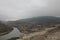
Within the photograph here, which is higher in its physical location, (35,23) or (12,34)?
(35,23)

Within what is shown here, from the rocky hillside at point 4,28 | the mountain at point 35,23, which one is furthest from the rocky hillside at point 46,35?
the rocky hillside at point 4,28

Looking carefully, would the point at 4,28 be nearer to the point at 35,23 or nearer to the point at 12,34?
the point at 12,34

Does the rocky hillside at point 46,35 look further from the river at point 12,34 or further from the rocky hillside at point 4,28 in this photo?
the rocky hillside at point 4,28

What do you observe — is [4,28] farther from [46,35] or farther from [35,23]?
[46,35]

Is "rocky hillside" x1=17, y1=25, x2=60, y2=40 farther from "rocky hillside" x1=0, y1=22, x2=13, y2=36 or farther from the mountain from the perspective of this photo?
"rocky hillside" x1=0, y1=22, x2=13, y2=36

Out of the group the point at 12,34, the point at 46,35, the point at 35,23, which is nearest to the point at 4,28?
the point at 12,34

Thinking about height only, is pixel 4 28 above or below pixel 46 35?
above

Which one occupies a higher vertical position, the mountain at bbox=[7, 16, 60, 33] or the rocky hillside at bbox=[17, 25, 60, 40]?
the mountain at bbox=[7, 16, 60, 33]

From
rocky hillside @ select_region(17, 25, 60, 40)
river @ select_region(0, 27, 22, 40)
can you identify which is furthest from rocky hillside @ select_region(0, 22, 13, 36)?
rocky hillside @ select_region(17, 25, 60, 40)

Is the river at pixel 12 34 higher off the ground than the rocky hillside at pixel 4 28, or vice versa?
the rocky hillside at pixel 4 28
